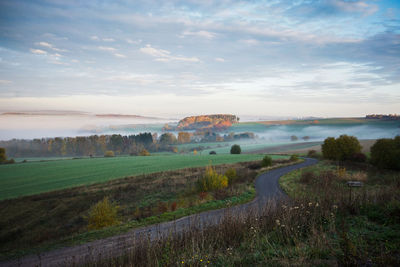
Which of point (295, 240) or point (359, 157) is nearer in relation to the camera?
point (295, 240)

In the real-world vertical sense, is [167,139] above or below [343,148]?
above

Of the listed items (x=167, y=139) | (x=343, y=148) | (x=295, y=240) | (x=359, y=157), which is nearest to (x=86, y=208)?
(x=295, y=240)

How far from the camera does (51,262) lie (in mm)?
9984

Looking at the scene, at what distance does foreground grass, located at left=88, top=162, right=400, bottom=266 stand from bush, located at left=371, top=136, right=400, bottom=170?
3993 centimetres

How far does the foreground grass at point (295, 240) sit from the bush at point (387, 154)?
39933mm

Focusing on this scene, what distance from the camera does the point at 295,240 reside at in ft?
19.6

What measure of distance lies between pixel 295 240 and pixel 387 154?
47.6 metres

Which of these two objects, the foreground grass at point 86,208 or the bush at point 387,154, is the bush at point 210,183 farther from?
the bush at point 387,154

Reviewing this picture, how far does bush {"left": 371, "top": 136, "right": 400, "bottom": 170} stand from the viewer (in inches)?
1559

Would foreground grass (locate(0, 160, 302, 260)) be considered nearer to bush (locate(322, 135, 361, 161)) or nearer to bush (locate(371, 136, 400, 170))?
bush (locate(371, 136, 400, 170))

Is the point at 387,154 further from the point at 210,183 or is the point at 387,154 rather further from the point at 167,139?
the point at 167,139

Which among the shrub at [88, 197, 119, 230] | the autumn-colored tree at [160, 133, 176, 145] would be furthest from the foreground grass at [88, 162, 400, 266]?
the autumn-colored tree at [160, 133, 176, 145]

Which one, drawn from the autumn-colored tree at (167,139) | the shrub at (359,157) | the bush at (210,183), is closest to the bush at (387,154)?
the shrub at (359,157)

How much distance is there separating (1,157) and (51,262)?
86.0 m
